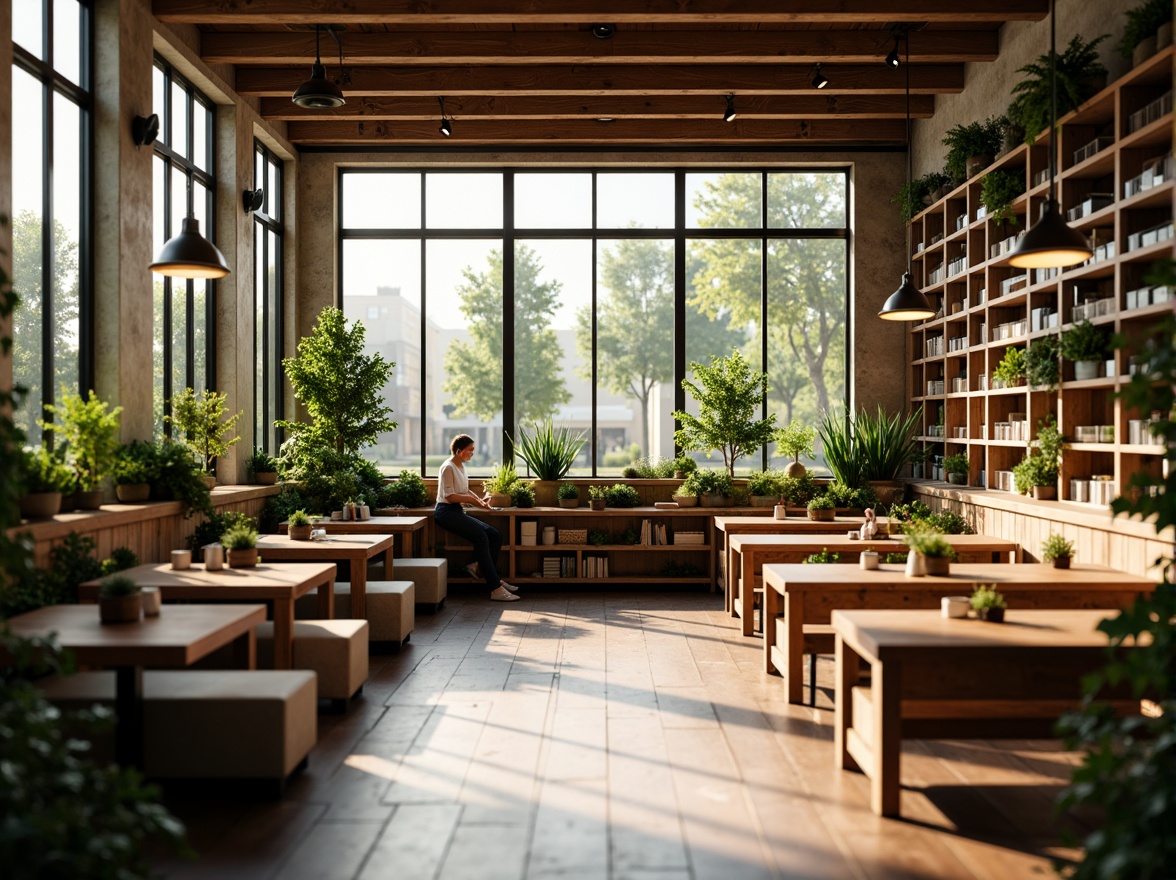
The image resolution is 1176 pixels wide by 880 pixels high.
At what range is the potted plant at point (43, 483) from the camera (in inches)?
196

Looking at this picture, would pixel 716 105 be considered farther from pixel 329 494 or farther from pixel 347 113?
pixel 329 494

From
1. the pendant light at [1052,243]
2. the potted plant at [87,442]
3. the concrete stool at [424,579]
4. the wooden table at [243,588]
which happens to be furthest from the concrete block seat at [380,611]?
the pendant light at [1052,243]

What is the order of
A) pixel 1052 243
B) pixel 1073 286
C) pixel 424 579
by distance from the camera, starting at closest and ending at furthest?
pixel 1052 243
pixel 1073 286
pixel 424 579

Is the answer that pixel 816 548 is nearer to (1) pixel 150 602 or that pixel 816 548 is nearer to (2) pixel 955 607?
(2) pixel 955 607

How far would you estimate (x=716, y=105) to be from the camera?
30.0ft

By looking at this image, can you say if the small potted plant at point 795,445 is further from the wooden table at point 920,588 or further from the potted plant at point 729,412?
the wooden table at point 920,588

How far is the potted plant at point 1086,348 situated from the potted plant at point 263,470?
20.6 ft

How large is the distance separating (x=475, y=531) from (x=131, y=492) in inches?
129

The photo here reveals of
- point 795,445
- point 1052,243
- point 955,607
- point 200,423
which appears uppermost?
point 1052,243

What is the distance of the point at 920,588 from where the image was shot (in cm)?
503

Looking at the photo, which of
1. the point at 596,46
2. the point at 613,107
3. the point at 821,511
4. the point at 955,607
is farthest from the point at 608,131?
the point at 955,607

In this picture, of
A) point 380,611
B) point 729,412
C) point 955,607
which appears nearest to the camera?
point 955,607

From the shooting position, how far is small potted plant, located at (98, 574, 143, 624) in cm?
400

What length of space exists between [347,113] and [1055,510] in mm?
6888
